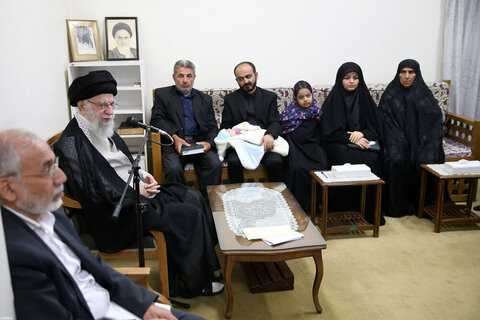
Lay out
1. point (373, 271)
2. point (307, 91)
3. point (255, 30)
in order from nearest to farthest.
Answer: point (373, 271) < point (307, 91) < point (255, 30)

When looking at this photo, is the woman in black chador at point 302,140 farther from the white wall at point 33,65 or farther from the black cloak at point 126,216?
the white wall at point 33,65

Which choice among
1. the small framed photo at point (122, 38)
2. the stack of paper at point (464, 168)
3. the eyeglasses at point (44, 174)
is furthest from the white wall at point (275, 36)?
the eyeglasses at point (44, 174)

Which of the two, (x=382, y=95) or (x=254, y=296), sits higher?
(x=382, y=95)

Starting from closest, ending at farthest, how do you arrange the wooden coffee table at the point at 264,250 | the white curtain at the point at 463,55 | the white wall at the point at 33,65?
1. the wooden coffee table at the point at 264,250
2. the white wall at the point at 33,65
3. the white curtain at the point at 463,55

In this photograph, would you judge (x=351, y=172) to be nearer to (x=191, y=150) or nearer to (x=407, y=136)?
(x=407, y=136)

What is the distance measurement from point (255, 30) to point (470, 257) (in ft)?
10.1

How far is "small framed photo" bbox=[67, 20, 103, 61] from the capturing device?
438 centimetres

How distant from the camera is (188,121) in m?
4.32

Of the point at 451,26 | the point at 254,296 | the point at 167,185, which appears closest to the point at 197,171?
the point at 167,185

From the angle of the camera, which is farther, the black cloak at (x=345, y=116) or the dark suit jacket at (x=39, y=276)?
the black cloak at (x=345, y=116)

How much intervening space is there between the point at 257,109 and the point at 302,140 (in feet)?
1.80

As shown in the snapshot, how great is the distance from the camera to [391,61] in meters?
5.12

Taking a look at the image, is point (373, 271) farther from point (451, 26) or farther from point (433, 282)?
point (451, 26)

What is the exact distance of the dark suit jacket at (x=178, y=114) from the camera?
425 cm
